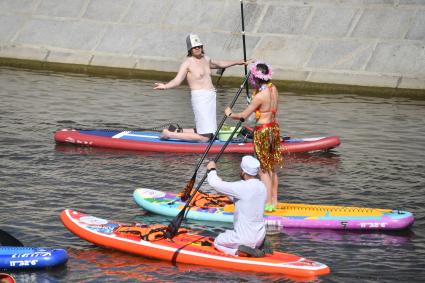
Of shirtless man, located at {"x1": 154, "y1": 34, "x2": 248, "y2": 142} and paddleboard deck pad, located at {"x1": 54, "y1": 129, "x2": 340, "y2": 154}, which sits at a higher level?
Answer: shirtless man, located at {"x1": 154, "y1": 34, "x2": 248, "y2": 142}

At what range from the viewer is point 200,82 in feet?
54.1

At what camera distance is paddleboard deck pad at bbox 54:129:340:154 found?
17.4 meters

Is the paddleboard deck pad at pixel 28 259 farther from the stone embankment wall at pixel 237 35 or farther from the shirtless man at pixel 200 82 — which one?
the stone embankment wall at pixel 237 35

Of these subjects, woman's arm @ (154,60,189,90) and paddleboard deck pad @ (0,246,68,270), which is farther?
woman's arm @ (154,60,189,90)

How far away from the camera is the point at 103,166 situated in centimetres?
1648

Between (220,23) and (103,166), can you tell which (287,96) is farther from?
(103,166)

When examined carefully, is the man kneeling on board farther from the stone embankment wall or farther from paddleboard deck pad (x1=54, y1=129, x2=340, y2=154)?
the stone embankment wall

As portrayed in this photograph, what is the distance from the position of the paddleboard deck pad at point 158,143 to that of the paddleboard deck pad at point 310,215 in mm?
4019

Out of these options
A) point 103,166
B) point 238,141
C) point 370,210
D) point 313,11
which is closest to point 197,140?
point 238,141

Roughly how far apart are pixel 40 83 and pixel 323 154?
34.5ft

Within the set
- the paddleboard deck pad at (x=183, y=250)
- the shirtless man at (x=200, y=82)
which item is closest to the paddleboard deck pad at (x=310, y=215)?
the paddleboard deck pad at (x=183, y=250)

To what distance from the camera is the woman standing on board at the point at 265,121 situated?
12.7 meters

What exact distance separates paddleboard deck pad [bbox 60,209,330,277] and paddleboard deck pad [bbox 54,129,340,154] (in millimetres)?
5388

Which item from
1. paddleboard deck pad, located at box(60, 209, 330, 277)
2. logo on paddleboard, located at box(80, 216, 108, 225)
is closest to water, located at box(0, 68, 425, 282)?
paddleboard deck pad, located at box(60, 209, 330, 277)
